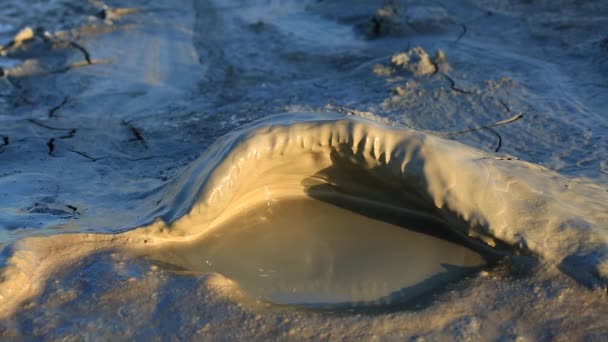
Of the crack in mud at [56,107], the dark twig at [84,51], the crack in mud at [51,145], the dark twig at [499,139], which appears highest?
the dark twig at [499,139]

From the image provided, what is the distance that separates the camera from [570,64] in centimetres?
438

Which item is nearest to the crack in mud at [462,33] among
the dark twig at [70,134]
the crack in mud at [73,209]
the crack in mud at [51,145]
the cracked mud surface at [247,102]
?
the cracked mud surface at [247,102]

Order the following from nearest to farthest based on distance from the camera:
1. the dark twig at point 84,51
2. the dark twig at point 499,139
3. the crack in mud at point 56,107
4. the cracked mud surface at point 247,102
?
the cracked mud surface at point 247,102 < the dark twig at point 499,139 < the crack in mud at point 56,107 < the dark twig at point 84,51

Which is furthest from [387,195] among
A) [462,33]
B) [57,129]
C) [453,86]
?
[462,33]

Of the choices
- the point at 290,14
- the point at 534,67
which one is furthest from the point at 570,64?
the point at 290,14

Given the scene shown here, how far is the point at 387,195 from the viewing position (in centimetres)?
239

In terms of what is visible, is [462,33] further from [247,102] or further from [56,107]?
[56,107]

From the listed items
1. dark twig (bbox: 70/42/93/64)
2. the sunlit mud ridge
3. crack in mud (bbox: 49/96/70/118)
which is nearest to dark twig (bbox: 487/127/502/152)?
the sunlit mud ridge

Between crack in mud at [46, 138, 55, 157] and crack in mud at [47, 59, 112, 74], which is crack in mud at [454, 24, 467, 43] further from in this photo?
crack in mud at [46, 138, 55, 157]

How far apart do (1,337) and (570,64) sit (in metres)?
3.73

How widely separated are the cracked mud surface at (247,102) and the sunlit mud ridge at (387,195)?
9 cm

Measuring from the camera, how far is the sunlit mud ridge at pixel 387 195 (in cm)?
216

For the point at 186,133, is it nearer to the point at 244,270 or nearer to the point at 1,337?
the point at 244,270

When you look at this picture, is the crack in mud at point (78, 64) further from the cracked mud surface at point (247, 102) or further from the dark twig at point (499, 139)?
the dark twig at point (499, 139)
